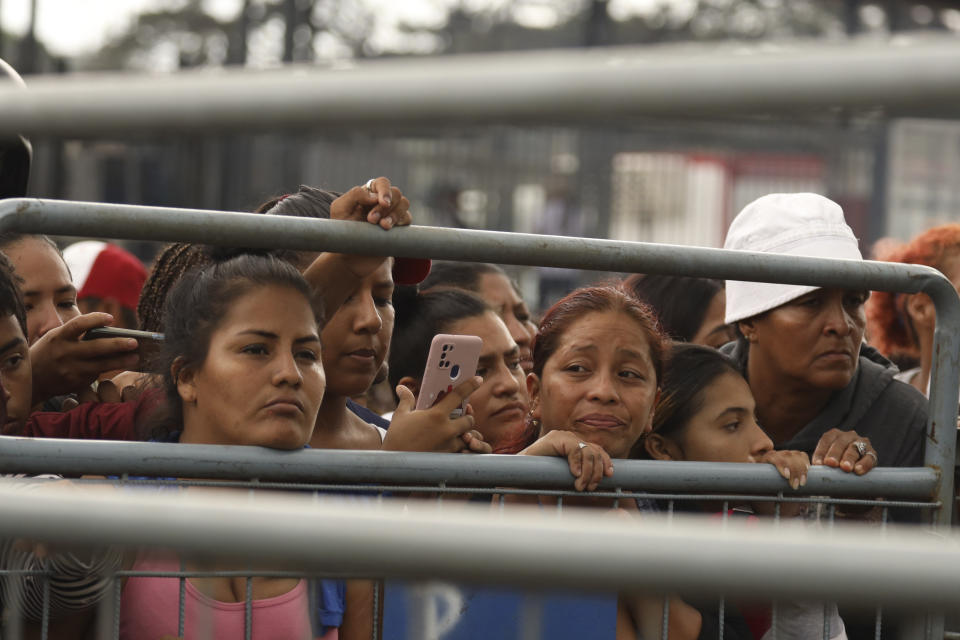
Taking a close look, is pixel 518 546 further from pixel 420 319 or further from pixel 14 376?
pixel 420 319

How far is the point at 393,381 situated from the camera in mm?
3453

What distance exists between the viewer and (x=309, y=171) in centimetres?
943

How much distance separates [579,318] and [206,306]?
2.65 feet

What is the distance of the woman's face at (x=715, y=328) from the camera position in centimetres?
380

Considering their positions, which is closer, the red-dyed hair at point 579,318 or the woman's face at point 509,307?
the red-dyed hair at point 579,318

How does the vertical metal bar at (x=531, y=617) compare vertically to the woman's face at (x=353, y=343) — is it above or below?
below

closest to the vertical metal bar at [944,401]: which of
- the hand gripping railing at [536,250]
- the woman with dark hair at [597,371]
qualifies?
the hand gripping railing at [536,250]

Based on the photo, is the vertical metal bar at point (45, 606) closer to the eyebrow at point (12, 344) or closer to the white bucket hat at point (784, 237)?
the eyebrow at point (12, 344)

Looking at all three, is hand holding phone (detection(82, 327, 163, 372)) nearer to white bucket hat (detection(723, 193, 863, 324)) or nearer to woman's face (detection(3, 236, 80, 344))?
woman's face (detection(3, 236, 80, 344))

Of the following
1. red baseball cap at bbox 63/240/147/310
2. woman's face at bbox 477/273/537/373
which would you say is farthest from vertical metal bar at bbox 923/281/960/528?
red baseball cap at bbox 63/240/147/310

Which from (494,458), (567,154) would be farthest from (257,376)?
(567,154)

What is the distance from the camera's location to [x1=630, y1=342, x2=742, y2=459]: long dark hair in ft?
9.21

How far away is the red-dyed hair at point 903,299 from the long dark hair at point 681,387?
1.21m

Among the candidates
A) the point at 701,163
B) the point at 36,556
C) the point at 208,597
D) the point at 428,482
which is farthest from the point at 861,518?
the point at 701,163
